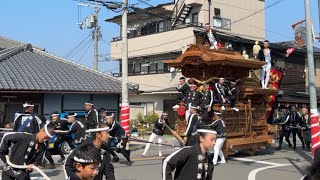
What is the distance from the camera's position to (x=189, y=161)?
4805 mm

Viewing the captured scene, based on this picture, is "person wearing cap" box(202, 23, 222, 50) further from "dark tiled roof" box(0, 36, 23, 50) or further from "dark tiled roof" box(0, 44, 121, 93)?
"dark tiled roof" box(0, 36, 23, 50)

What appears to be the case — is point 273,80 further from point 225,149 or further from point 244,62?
point 225,149

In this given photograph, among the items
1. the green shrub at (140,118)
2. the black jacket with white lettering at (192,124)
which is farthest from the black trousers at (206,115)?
the green shrub at (140,118)

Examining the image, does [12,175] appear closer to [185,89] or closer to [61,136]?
[61,136]

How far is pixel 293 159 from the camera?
48.4 ft

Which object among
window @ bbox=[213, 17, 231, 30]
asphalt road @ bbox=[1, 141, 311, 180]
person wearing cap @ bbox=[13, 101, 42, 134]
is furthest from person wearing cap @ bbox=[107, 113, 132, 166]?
window @ bbox=[213, 17, 231, 30]

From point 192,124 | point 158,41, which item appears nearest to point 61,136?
point 192,124

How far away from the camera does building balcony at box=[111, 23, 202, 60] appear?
26984mm

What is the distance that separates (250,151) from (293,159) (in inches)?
66.1

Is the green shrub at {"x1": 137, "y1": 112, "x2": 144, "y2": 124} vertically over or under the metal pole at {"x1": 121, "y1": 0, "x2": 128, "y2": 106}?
under

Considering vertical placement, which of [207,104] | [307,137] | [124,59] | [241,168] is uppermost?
[124,59]

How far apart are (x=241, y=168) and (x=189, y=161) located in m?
8.11

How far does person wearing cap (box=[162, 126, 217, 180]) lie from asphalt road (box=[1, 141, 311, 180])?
4675mm

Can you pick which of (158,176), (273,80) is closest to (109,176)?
(158,176)
